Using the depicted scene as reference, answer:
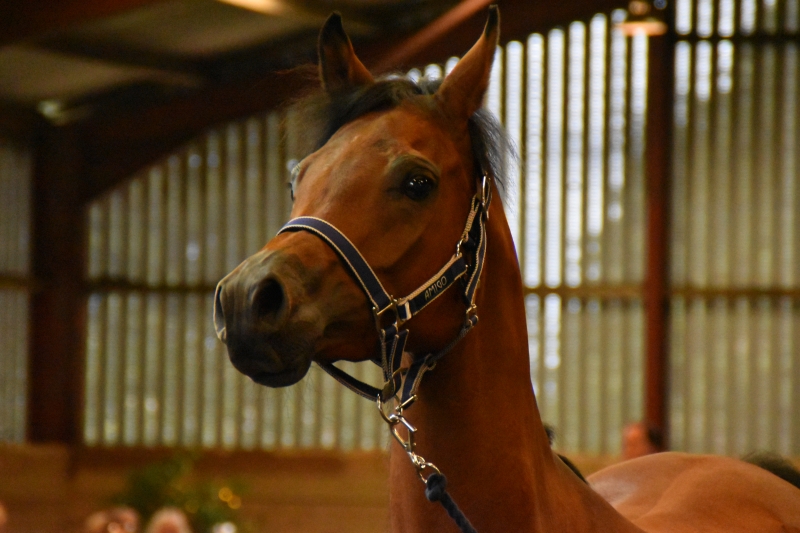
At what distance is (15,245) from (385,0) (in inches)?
137

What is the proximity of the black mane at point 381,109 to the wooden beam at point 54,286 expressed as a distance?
6116 mm

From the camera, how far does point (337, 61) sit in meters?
1.56

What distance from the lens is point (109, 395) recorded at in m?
7.32

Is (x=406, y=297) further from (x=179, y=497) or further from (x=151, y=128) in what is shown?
(x=151, y=128)

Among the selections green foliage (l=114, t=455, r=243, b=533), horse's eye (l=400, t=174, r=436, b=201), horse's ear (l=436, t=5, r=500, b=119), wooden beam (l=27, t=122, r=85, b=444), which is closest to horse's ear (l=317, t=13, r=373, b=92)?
horse's ear (l=436, t=5, r=500, b=119)

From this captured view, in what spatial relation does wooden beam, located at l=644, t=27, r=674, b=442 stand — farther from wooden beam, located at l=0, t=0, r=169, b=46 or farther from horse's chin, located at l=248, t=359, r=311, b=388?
horse's chin, located at l=248, t=359, r=311, b=388

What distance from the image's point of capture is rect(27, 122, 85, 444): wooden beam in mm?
7109

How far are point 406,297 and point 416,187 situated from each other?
17 centimetres

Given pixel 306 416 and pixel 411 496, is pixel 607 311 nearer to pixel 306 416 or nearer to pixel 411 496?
pixel 306 416

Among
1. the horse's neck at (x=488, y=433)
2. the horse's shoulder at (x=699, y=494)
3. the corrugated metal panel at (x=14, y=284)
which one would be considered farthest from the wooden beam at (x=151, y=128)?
the horse's neck at (x=488, y=433)

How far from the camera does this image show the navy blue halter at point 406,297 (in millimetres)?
1281

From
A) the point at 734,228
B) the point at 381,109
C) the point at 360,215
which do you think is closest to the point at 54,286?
the point at 734,228

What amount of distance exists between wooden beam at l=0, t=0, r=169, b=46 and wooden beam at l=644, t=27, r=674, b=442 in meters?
3.77

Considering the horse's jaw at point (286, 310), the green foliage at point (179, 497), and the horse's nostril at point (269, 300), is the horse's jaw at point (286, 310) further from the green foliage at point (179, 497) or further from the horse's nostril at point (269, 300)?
the green foliage at point (179, 497)
